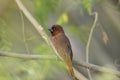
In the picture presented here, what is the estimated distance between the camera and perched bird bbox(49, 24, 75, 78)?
2109 mm

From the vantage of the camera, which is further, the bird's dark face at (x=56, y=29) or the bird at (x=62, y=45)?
the bird's dark face at (x=56, y=29)

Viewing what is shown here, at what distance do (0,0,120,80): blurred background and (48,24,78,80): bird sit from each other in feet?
0.13

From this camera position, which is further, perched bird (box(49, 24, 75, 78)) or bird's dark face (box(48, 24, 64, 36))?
bird's dark face (box(48, 24, 64, 36))

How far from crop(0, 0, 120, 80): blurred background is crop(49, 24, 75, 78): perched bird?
40 millimetres

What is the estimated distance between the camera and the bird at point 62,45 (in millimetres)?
2105

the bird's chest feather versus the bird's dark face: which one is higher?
the bird's dark face

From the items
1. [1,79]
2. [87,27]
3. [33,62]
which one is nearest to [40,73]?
[33,62]

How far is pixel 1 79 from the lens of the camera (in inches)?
83.0

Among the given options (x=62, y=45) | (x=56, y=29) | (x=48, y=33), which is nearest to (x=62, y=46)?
(x=62, y=45)

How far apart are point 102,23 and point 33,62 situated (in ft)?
1.43

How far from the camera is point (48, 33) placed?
7.88ft

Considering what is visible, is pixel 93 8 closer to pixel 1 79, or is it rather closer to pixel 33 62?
pixel 33 62

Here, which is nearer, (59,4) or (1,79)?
(1,79)

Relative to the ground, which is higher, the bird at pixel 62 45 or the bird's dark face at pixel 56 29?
the bird's dark face at pixel 56 29
